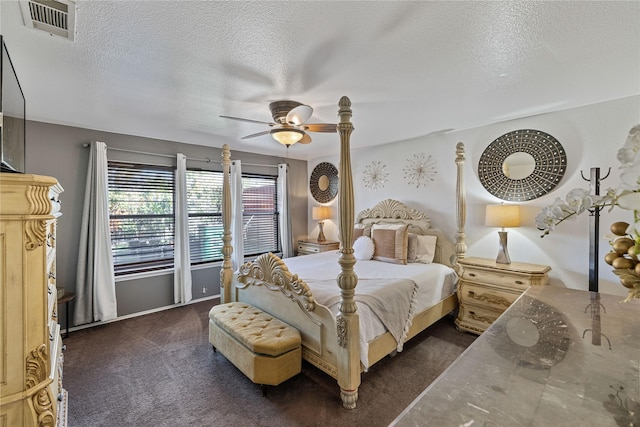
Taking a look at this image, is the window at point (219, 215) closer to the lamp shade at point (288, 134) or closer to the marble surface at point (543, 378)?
the lamp shade at point (288, 134)

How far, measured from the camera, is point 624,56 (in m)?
1.84

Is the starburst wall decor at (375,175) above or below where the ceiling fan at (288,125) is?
A: below

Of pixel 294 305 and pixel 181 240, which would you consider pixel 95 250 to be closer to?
pixel 181 240

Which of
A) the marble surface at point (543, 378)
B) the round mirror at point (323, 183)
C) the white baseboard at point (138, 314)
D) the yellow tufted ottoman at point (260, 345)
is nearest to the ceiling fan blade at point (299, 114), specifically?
the yellow tufted ottoman at point (260, 345)

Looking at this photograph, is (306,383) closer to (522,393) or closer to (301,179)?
(522,393)

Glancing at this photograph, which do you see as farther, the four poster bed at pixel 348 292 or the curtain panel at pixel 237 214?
the curtain panel at pixel 237 214

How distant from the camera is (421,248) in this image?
11.8 ft

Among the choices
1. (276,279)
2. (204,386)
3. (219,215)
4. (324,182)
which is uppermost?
(324,182)

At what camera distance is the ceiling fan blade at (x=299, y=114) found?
224cm

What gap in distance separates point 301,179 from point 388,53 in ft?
13.2

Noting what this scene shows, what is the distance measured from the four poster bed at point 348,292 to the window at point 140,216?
4.51 ft

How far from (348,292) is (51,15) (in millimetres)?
2352

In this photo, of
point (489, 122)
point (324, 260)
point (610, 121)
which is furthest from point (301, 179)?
point (610, 121)

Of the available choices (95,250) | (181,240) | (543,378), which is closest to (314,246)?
(181,240)
